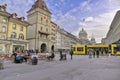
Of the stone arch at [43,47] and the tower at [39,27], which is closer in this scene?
the tower at [39,27]

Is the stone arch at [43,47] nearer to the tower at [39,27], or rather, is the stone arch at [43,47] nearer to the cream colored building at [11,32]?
the tower at [39,27]

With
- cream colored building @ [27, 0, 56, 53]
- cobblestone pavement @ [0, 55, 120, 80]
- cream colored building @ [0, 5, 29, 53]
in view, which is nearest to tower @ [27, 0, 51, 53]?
cream colored building @ [27, 0, 56, 53]

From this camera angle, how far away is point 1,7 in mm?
46344

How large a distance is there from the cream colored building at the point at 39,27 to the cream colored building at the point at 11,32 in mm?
9879

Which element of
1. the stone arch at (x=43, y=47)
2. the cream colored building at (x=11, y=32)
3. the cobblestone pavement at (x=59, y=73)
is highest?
the cream colored building at (x=11, y=32)

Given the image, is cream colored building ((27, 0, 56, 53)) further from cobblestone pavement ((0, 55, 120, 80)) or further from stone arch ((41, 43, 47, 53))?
cobblestone pavement ((0, 55, 120, 80))

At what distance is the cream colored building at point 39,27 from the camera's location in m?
63.6

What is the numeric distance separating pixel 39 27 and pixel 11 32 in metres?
17.1

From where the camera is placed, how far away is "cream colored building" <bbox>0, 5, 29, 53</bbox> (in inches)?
1781

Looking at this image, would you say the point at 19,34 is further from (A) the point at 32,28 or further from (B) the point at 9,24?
(A) the point at 32,28

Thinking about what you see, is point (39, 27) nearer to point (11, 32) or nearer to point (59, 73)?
point (11, 32)

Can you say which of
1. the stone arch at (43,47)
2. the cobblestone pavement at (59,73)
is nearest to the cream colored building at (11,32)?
the stone arch at (43,47)

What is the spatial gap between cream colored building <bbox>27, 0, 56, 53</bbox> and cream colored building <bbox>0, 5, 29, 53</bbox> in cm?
988

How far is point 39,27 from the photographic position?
2549 inches
